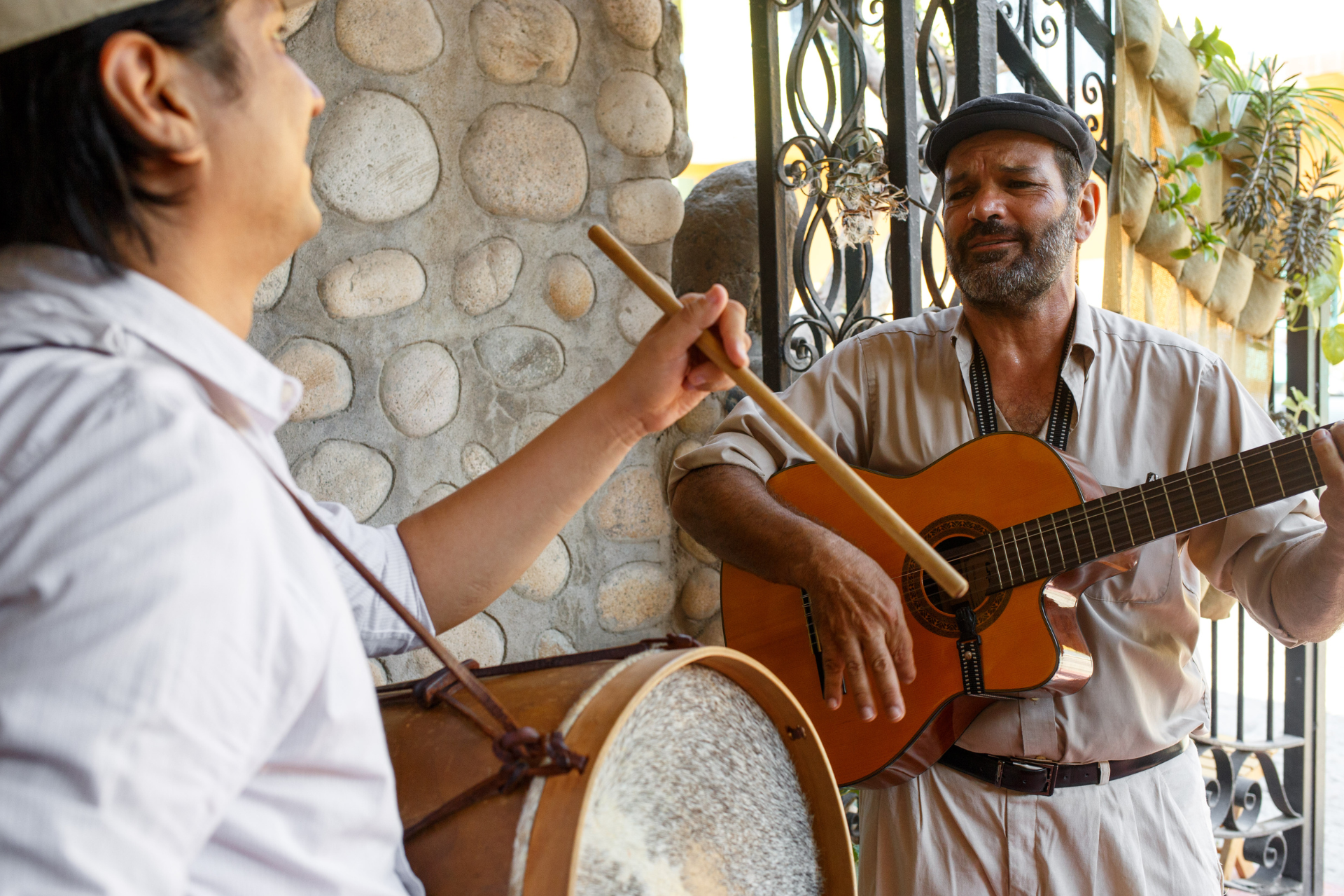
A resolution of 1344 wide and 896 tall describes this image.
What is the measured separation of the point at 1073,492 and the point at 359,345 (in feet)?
4.12

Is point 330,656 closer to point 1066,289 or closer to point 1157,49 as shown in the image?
point 1066,289

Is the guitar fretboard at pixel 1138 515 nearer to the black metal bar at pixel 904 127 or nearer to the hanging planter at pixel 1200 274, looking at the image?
the black metal bar at pixel 904 127

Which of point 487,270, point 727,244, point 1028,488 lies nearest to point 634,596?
point 487,270

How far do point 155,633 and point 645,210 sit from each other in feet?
5.60

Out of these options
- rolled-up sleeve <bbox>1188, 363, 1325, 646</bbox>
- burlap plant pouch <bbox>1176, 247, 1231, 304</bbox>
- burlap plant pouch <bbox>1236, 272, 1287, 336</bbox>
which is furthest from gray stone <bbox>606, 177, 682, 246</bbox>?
burlap plant pouch <bbox>1236, 272, 1287, 336</bbox>

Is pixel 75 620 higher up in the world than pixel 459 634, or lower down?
higher up

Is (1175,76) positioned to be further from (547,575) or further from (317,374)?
(317,374)

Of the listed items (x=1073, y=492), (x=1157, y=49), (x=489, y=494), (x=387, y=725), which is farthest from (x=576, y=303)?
(x=1157, y=49)

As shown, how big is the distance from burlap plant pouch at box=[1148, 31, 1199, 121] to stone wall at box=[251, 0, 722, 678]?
1.75 metres

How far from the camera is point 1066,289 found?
1.80m

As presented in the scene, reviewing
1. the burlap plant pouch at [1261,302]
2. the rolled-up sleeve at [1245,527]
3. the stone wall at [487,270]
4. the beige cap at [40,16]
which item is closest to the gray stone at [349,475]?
the stone wall at [487,270]

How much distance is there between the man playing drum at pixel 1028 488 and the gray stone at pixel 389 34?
3.04ft

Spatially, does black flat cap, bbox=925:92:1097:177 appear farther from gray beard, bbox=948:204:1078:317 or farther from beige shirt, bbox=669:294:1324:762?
beige shirt, bbox=669:294:1324:762

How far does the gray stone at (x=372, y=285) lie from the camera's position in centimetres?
166
